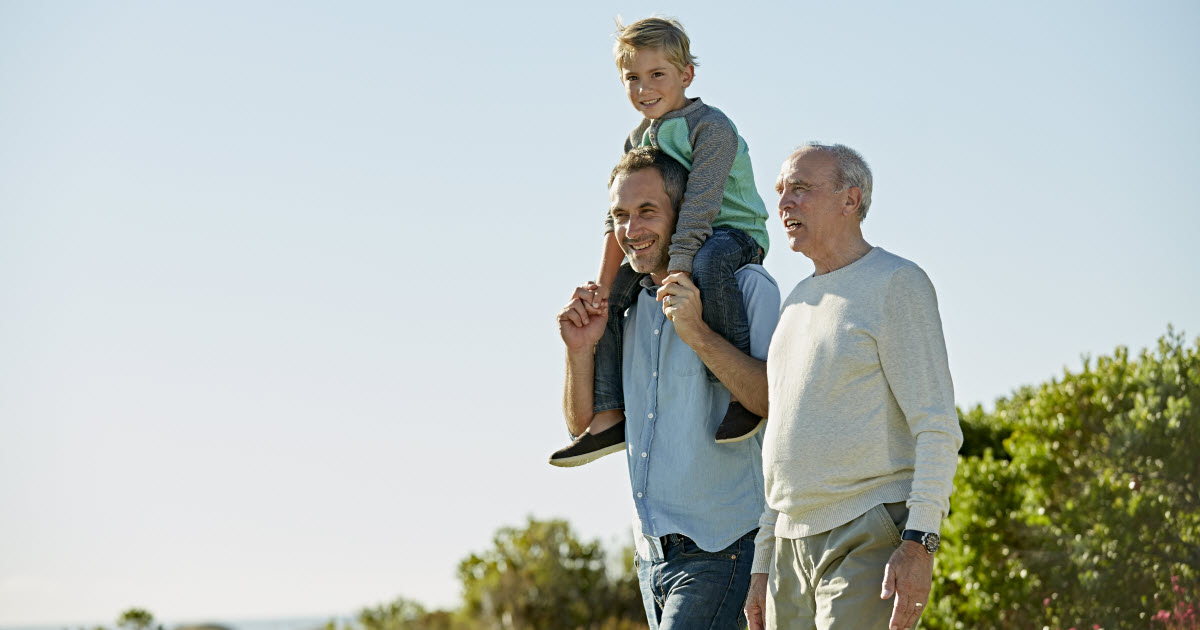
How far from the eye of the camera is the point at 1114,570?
22.7ft

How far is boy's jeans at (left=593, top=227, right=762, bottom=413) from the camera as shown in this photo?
350 cm

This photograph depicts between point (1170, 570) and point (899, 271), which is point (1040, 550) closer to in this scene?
point (1170, 570)

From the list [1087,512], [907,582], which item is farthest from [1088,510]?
[907,582]

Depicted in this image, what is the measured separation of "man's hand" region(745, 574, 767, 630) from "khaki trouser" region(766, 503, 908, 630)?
137 millimetres

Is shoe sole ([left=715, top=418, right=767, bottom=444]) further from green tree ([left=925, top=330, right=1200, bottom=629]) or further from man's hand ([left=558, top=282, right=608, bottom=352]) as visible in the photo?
green tree ([left=925, top=330, right=1200, bottom=629])

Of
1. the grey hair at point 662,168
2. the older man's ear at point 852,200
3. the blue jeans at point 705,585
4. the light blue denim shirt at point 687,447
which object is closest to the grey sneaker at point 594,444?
the light blue denim shirt at point 687,447

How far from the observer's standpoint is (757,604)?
310 cm

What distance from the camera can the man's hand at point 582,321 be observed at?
3.82m

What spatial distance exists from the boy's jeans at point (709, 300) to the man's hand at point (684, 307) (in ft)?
0.20

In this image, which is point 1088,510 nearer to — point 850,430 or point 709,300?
point 709,300

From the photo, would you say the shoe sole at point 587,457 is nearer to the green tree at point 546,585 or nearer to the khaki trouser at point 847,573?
the khaki trouser at point 847,573

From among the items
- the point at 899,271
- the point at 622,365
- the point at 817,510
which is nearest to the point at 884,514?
the point at 817,510

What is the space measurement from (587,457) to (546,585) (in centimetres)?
782

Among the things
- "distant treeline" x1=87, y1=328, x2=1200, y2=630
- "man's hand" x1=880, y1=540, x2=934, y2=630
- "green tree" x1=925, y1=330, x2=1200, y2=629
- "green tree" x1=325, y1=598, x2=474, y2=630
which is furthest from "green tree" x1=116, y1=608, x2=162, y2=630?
"man's hand" x1=880, y1=540, x2=934, y2=630
